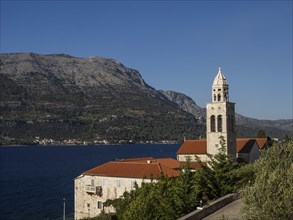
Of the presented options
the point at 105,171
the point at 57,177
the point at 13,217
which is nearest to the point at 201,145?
the point at 105,171

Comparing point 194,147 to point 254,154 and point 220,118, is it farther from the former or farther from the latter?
point 220,118

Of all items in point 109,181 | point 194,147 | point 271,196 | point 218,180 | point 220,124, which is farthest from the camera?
point 194,147

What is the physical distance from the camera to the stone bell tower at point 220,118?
58188mm

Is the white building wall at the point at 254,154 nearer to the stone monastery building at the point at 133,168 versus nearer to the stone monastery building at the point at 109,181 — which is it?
the stone monastery building at the point at 133,168

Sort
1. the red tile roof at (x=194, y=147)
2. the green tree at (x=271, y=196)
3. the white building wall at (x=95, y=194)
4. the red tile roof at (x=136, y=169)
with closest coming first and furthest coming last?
the green tree at (x=271, y=196), the red tile roof at (x=136, y=169), the white building wall at (x=95, y=194), the red tile roof at (x=194, y=147)

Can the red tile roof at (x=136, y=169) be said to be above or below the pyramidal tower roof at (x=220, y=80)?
below

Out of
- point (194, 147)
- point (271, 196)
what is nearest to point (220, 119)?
point (194, 147)

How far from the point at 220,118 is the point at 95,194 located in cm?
1922

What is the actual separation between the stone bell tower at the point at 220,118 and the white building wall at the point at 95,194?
12163 mm

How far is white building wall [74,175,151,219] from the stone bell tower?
479 inches

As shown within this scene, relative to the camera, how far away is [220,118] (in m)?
58.8

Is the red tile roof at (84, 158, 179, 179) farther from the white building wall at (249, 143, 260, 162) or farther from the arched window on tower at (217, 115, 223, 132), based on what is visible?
the white building wall at (249, 143, 260, 162)

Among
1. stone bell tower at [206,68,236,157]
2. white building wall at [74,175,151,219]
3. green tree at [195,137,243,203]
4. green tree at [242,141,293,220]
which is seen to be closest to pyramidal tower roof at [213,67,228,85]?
stone bell tower at [206,68,236,157]

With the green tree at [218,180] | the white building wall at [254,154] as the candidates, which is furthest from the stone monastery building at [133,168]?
the green tree at [218,180]
